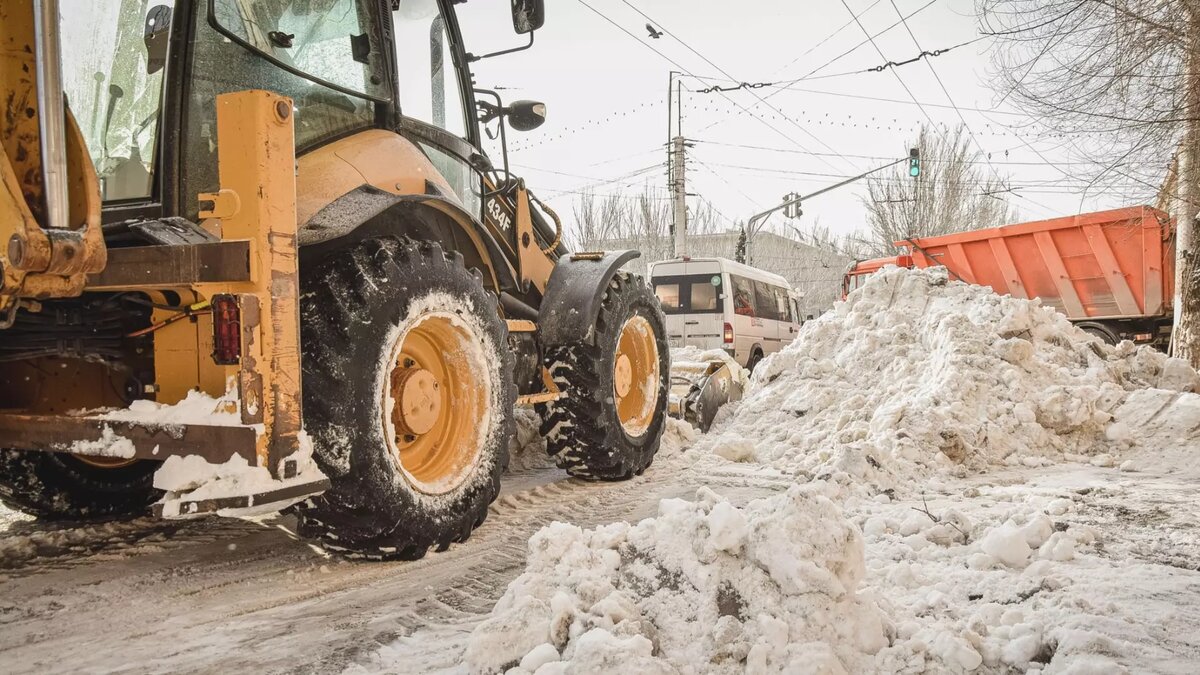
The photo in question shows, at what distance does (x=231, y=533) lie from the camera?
4094 mm

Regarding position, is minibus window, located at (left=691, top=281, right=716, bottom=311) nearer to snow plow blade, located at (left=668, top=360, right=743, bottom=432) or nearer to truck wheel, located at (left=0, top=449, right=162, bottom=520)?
snow plow blade, located at (left=668, top=360, right=743, bottom=432)

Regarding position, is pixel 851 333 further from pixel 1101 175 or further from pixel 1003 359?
pixel 1101 175

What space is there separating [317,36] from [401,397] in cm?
168

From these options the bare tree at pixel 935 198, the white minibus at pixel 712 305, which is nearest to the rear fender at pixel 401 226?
the white minibus at pixel 712 305

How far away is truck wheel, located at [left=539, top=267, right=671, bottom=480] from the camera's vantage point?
5078 mm

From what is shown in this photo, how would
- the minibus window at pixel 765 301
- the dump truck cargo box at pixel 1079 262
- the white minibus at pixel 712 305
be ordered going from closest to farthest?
the dump truck cargo box at pixel 1079 262 < the white minibus at pixel 712 305 < the minibus window at pixel 765 301

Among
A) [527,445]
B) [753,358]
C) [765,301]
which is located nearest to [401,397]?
[527,445]

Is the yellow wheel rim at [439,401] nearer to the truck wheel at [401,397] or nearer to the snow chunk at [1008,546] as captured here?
the truck wheel at [401,397]

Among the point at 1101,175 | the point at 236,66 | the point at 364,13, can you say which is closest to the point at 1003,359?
the point at 1101,175

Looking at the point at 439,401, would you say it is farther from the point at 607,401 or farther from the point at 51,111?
the point at 51,111

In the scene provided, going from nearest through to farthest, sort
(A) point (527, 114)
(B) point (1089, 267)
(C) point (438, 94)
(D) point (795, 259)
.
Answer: (C) point (438, 94) < (A) point (527, 114) < (B) point (1089, 267) < (D) point (795, 259)

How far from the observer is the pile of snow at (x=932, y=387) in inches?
224

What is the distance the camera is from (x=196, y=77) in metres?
3.19

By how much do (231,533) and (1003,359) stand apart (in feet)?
18.5
